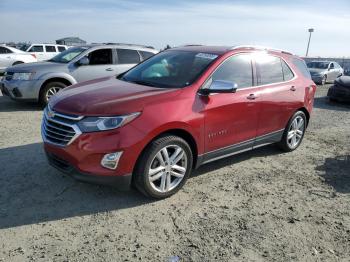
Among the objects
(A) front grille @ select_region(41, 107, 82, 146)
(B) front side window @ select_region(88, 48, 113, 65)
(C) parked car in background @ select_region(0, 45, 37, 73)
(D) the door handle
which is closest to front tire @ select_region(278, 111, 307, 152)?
(D) the door handle

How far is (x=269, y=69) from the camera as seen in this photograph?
533 centimetres

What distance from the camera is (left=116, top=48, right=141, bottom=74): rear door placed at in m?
9.28

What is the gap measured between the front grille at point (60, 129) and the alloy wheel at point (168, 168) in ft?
2.92

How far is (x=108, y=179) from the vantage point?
12.1ft

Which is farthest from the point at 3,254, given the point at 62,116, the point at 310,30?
the point at 310,30

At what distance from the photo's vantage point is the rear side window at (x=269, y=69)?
513 cm

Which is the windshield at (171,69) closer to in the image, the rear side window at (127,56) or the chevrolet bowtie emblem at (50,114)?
the chevrolet bowtie emblem at (50,114)

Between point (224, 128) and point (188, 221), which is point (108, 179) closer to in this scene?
point (188, 221)

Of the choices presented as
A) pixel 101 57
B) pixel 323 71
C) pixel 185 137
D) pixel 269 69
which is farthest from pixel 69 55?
pixel 323 71

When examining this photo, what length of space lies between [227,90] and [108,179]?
67.1 inches

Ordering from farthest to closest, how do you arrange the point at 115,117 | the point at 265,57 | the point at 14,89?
the point at 14,89
the point at 265,57
the point at 115,117

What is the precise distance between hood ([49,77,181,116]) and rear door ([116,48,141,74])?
4842 millimetres

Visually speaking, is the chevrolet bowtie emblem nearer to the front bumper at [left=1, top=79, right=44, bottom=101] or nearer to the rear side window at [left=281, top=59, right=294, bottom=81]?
the rear side window at [left=281, top=59, right=294, bottom=81]

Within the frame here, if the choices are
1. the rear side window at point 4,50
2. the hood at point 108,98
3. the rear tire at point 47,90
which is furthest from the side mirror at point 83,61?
the rear side window at point 4,50
